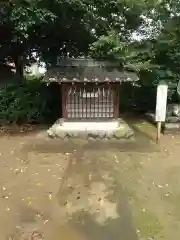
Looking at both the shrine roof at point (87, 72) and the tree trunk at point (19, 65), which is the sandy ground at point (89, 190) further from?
the tree trunk at point (19, 65)

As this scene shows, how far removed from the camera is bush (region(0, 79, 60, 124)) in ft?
37.8

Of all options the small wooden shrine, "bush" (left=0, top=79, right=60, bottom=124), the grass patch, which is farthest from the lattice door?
the grass patch

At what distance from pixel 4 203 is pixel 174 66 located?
358 inches

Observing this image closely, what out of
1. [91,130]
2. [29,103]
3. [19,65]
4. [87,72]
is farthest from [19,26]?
[91,130]

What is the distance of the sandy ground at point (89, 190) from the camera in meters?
4.57

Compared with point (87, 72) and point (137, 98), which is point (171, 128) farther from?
point (137, 98)

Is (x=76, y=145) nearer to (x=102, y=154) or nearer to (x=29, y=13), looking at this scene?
(x=102, y=154)

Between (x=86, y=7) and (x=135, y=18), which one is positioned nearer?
(x=86, y=7)

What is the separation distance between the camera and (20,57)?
13461 mm

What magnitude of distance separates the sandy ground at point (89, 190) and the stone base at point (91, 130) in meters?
0.45

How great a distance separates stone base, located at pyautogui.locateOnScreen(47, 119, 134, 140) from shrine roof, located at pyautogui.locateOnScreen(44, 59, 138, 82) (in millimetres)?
1625

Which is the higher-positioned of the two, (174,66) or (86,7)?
(86,7)

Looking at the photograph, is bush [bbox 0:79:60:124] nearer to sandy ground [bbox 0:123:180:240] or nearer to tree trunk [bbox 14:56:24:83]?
tree trunk [bbox 14:56:24:83]

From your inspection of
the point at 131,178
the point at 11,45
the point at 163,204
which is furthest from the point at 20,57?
the point at 163,204
